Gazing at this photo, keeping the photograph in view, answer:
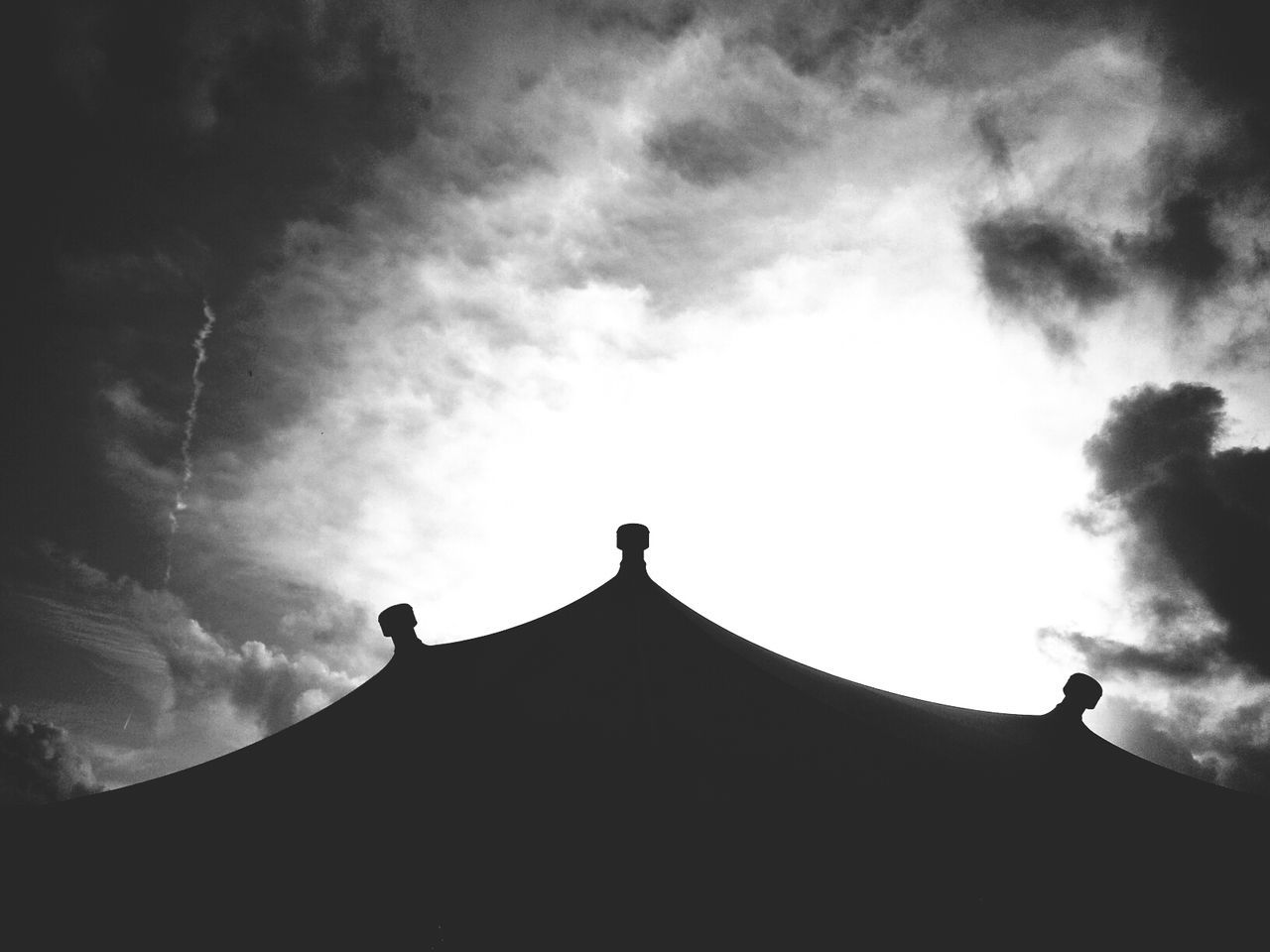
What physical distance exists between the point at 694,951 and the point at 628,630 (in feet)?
5.11

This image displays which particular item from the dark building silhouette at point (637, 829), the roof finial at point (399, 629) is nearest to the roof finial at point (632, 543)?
the dark building silhouette at point (637, 829)

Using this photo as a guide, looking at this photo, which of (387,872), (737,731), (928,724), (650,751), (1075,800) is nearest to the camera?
(387,872)

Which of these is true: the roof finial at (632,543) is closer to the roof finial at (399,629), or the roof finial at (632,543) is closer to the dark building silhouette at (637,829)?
the dark building silhouette at (637,829)

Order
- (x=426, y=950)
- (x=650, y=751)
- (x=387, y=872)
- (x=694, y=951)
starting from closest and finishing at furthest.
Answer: (x=694, y=951)
(x=426, y=950)
(x=387, y=872)
(x=650, y=751)

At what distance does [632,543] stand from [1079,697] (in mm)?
2976

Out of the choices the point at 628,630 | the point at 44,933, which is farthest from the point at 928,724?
the point at 44,933

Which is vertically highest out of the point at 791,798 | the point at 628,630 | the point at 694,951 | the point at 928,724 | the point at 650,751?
the point at 628,630

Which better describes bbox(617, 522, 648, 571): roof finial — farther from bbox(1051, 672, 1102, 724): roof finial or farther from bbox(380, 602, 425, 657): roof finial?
bbox(1051, 672, 1102, 724): roof finial

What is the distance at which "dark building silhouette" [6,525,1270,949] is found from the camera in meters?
2.41

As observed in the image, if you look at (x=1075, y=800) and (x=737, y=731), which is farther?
(x=1075, y=800)

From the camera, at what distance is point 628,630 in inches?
139

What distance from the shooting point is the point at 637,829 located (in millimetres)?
2436

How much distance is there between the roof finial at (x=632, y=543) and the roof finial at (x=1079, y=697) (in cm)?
284

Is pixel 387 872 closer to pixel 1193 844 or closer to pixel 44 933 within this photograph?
pixel 44 933
